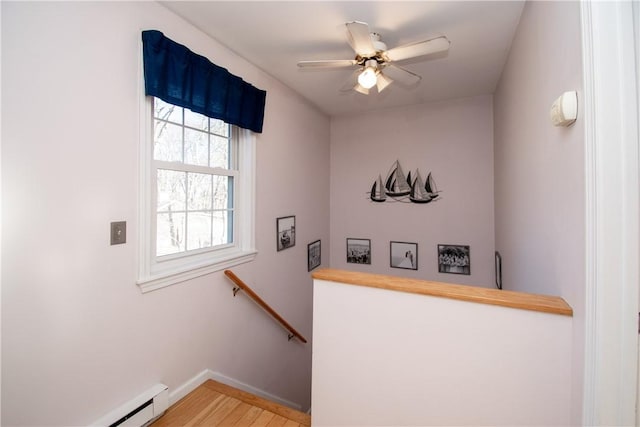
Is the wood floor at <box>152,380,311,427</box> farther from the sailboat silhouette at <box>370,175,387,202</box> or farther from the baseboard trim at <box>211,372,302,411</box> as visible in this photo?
the sailboat silhouette at <box>370,175,387,202</box>

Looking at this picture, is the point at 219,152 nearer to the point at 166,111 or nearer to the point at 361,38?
the point at 166,111

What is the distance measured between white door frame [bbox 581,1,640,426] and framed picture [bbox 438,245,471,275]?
8.51 feet

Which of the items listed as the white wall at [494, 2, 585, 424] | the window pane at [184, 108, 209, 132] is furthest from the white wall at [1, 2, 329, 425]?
the white wall at [494, 2, 585, 424]

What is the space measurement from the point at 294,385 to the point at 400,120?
352 centimetres

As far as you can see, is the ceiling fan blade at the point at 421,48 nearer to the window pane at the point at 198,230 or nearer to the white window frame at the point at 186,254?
the white window frame at the point at 186,254

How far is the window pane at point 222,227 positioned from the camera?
2.26 meters

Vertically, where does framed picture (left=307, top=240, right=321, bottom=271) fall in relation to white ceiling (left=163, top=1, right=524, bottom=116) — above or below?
below

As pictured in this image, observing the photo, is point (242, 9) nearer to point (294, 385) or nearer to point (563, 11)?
point (563, 11)

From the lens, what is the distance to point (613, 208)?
842 millimetres

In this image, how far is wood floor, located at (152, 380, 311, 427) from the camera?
1.67 m

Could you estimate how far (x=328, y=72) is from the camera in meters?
2.61

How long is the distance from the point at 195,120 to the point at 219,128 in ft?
0.81

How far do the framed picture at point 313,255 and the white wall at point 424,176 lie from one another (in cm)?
44

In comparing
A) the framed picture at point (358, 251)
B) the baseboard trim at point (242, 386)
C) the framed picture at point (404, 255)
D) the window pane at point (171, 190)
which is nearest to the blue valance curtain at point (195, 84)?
the window pane at point (171, 190)
